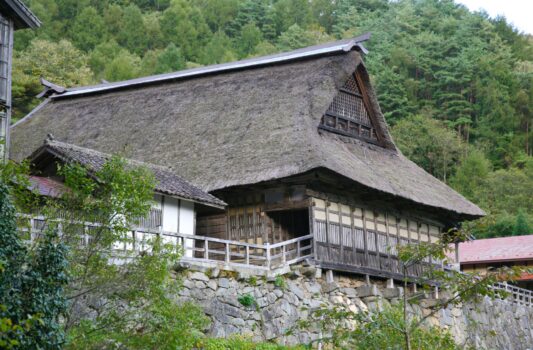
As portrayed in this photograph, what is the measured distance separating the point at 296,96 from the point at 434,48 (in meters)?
47.0

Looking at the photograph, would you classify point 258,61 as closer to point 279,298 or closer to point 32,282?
point 279,298

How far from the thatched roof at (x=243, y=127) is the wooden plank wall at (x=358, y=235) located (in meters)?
1.50

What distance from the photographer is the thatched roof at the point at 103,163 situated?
24531mm

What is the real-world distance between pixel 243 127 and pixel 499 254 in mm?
17145

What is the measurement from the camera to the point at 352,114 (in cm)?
3325

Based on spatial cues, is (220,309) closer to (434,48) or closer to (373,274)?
(373,274)

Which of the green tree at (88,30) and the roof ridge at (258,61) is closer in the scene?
the roof ridge at (258,61)

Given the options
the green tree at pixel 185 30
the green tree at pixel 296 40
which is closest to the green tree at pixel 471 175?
the green tree at pixel 296 40

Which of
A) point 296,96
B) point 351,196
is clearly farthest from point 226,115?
point 351,196

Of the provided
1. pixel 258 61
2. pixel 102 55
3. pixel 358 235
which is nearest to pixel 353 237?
pixel 358 235

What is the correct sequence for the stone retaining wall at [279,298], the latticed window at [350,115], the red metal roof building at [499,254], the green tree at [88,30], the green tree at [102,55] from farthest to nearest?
the green tree at [88,30] < the green tree at [102,55] < the red metal roof building at [499,254] < the latticed window at [350,115] < the stone retaining wall at [279,298]

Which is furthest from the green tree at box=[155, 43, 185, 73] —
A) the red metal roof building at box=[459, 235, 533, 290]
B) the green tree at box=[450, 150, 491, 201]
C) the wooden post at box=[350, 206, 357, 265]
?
the wooden post at box=[350, 206, 357, 265]

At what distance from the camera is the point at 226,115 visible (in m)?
32.9

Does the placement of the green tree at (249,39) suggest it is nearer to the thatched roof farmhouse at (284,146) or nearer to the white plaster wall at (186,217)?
the thatched roof farmhouse at (284,146)
